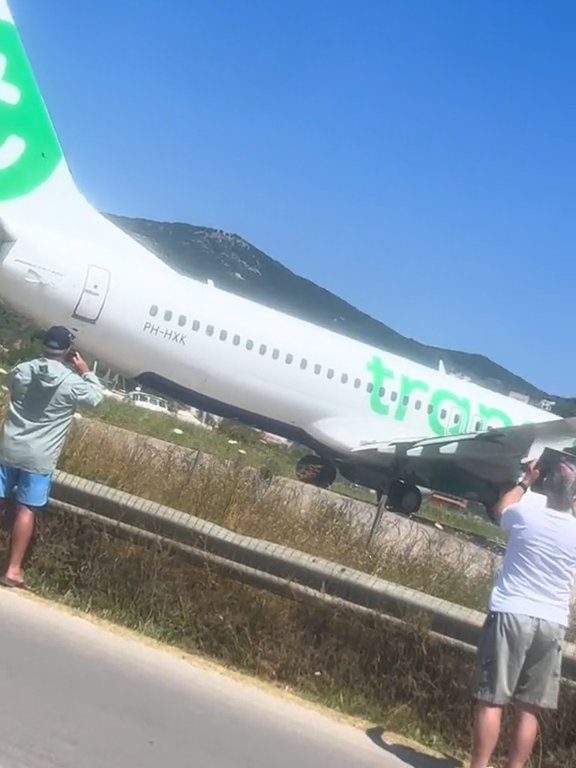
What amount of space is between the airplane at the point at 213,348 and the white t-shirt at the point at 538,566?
47.1ft

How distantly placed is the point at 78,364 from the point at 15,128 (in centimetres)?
1474

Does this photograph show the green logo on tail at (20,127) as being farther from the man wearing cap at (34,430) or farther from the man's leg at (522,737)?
the man's leg at (522,737)

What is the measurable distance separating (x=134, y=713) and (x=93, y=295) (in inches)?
605

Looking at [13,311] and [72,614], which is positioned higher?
[13,311]

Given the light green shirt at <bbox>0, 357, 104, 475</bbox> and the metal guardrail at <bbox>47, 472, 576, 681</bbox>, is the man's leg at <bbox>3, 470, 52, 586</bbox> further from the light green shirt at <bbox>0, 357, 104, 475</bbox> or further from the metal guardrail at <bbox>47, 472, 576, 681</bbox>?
the metal guardrail at <bbox>47, 472, 576, 681</bbox>

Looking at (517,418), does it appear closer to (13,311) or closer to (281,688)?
(13,311)

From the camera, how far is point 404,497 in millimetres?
21859

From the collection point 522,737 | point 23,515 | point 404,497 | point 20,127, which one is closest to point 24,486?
point 23,515

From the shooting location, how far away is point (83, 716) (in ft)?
14.8

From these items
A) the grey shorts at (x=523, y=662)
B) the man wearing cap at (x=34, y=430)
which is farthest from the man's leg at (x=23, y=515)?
the grey shorts at (x=523, y=662)

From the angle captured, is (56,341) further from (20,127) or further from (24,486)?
(20,127)

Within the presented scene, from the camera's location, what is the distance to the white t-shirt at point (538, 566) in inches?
190

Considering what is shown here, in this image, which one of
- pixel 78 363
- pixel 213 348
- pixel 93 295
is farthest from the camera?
pixel 213 348

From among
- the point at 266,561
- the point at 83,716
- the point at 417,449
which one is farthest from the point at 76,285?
the point at 83,716
